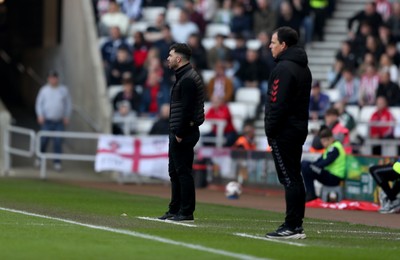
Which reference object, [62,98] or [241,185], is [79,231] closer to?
[241,185]

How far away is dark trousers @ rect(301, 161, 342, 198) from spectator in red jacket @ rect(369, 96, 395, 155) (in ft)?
12.8

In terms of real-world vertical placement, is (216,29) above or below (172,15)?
below

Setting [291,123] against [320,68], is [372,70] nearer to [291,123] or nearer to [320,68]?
[320,68]

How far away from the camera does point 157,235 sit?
522 inches

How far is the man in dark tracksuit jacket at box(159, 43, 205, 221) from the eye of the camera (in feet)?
50.0

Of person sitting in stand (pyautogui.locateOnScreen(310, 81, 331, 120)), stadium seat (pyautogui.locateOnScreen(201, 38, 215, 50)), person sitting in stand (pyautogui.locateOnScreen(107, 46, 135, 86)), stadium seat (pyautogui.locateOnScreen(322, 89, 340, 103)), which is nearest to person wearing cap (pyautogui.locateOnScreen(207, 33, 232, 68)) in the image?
A: stadium seat (pyautogui.locateOnScreen(201, 38, 215, 50))

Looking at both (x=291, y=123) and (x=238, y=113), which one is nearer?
(x=291, y=123)

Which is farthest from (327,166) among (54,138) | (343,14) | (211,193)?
(343,14)

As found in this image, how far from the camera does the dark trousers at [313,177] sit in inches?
818

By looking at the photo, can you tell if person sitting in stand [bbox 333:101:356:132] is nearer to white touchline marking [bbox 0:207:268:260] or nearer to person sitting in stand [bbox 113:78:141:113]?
person sitting in stand [bbox 113:78:141:113]

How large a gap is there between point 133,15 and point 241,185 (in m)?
8.44

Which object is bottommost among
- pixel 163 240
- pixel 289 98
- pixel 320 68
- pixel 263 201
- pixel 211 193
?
pixel 163 240

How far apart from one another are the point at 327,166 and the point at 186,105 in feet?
20.0

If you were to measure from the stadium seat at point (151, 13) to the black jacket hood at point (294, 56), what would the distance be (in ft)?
61.2
